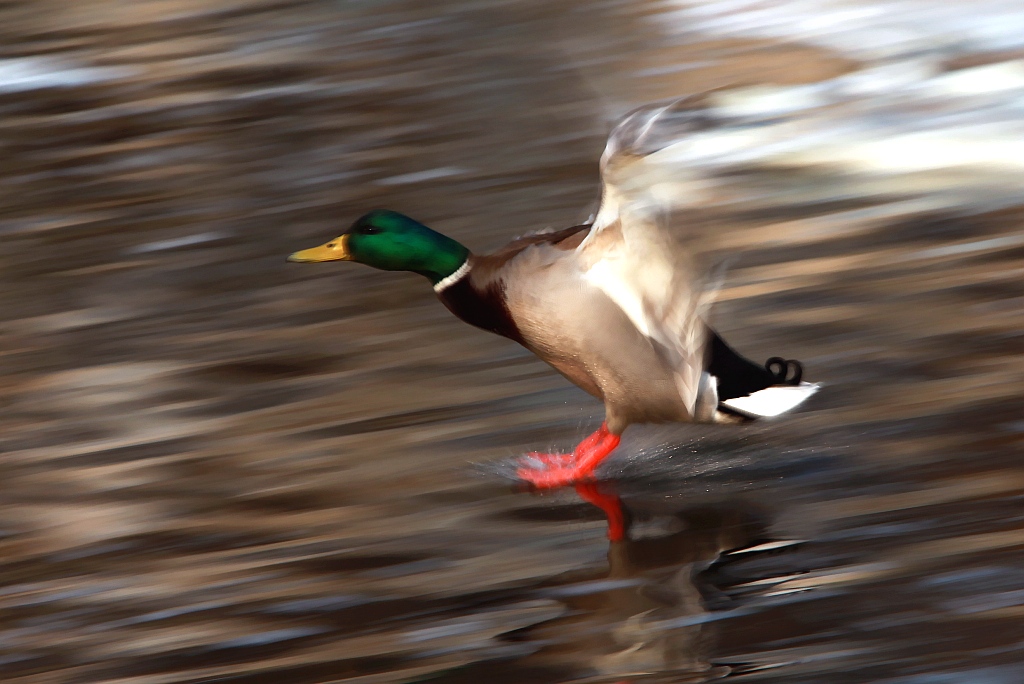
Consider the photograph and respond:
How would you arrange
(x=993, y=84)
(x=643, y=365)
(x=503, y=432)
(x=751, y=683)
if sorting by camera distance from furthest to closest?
(x=993, y=84)
(x=503, y=432)
(x=643, y=365)
(x=751, y=683)

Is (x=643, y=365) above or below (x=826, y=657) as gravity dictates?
above

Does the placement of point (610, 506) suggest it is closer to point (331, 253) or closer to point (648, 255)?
point (648, 255)

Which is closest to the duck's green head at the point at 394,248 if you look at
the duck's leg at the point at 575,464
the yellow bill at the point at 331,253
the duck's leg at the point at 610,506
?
the yellow bill at the point at 331,253

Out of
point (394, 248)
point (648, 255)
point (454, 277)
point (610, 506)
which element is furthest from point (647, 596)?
point (394, 248)

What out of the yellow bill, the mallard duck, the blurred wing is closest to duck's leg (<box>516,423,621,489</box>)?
the mallard duck

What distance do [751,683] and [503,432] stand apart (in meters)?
1.69

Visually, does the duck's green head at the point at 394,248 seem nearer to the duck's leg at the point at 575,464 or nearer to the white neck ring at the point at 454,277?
the white neck ring at the point at 454,277

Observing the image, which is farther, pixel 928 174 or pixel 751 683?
pixel 928 174

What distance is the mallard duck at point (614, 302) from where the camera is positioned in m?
3.91

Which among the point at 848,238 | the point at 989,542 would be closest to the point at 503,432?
the point at 989,542

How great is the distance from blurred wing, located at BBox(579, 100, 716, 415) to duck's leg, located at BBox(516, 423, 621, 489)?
31cm

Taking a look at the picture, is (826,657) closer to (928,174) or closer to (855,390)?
(855,390)

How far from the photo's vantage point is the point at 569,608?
138 inches

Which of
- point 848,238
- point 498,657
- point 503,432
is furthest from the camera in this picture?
point 848,238
